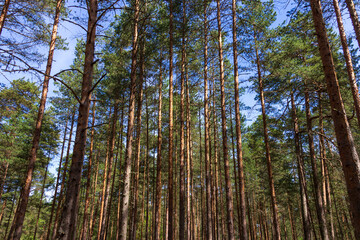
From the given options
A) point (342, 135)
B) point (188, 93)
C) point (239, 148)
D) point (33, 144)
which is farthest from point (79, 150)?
point (188, 93)

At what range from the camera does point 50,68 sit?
33.4 ft

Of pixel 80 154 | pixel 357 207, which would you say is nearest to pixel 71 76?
pixel 80 154

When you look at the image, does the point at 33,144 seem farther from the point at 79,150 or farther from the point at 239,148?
the point at 239,148

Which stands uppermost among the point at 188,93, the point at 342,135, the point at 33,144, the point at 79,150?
the point at 188,93

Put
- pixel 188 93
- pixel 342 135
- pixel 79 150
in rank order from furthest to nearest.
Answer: pixel 188 93, pixel 342 135, pixel 79 150

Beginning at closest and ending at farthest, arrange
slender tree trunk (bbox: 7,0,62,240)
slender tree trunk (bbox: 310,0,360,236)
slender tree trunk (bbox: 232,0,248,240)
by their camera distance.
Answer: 1. slender tree trunk (bbox: 310,0,360,236)
2. slender tree trunk (bbox: 7,0,62,240)
3. slender tree trunk (bbox: 232,0,248,240)

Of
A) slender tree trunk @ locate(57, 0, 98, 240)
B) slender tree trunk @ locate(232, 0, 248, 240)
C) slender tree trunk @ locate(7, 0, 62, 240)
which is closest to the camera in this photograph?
slender tree trunk @ locate(57, 0, 98, 240)

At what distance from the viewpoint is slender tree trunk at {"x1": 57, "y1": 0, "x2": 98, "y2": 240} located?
302 cm

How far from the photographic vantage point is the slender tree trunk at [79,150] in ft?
9.90

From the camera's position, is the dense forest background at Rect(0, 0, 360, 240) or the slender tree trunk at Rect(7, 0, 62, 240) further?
the slender tree trunk at Rect(7, 0, 62, 240)

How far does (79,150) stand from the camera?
137 inches

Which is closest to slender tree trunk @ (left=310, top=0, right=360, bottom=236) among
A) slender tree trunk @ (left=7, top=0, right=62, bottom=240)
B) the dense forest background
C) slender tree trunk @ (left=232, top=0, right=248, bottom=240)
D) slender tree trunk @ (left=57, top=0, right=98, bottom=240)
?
the dense forest background

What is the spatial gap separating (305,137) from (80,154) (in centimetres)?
1830

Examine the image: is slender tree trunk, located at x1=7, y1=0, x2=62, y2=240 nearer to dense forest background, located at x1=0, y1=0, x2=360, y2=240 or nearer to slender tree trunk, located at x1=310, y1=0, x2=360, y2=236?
dense forest background, located at x1=0, y1=0, x2=360, y2=240
